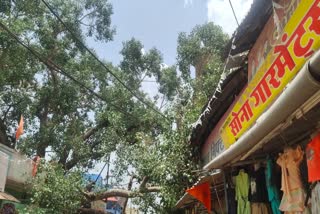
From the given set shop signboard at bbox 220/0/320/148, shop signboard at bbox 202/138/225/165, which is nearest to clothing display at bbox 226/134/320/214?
shop signboard at bbox 220/0/320/148

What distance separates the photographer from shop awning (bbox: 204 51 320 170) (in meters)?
2.34

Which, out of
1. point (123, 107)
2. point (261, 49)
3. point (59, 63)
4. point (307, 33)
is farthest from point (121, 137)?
point (307, 33)

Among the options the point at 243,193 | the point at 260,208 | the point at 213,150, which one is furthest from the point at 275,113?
the point at 213,150

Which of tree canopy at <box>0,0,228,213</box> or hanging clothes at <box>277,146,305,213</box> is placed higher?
tree canopy at <box>0,0,228,213</box>

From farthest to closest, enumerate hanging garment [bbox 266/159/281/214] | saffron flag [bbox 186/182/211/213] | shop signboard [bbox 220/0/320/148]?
saffron flag [bbox 186/182/211/213] → hanging garment [bbox 266/159/281/214] → shop signboard [bbox 220/0/320/148]

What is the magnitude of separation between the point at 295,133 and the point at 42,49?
49.6ft

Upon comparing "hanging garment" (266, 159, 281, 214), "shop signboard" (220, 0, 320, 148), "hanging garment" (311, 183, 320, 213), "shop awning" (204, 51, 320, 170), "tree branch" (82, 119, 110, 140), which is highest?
"tree branch" (82, 119, 110, 140)

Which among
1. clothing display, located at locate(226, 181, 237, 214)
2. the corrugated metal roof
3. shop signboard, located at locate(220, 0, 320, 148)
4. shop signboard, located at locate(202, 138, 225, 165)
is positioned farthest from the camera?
shop signboard, located at locate(202, 138, 225, 165)

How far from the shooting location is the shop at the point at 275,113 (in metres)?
3.10

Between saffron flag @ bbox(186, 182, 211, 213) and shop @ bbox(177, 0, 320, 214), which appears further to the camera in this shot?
saffron flag @ bbox(186, 182, 211, 213)

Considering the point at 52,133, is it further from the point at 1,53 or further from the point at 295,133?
the point at 295,133

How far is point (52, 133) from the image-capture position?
57.4ft

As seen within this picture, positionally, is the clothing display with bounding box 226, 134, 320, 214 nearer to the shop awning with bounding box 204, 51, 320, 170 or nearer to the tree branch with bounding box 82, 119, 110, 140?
the shop awning with bounding box 204, 51, 320, 170

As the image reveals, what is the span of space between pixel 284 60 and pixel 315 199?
53.0 inches
